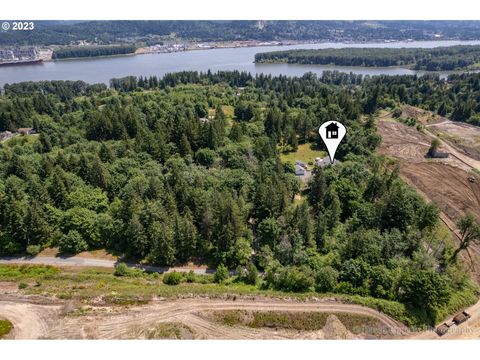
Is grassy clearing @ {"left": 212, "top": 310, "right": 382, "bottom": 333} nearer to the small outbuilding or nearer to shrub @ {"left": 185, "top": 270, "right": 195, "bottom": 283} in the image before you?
shrub @ {"left": 185, "top": 270, "right": 195, "bottom": 283}

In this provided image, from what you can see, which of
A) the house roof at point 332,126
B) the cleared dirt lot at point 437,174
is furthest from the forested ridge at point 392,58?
the house roof at point 332,126

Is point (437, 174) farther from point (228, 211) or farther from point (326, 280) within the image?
point (228, 211)

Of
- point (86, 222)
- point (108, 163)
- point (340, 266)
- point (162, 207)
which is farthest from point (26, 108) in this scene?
point (340, 266)

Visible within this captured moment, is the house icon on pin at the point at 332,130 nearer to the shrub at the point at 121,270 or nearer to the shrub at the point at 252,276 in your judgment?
the shrub at the point at 252,276

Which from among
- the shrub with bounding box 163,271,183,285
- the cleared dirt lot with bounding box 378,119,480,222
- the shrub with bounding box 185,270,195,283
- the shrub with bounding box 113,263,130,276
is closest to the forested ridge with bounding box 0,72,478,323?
the shrub with bounding box 113,263,130,276

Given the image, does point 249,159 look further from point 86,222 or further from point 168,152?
point 86,222

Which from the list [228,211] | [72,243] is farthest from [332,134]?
[72,243]
